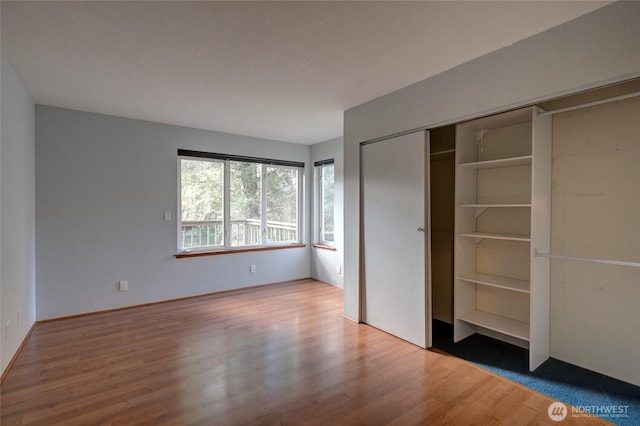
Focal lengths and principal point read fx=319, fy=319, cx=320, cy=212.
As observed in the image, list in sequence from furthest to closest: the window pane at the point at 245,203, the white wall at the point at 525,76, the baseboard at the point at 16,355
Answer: the window pane at the point at 245,203 < the baseboard at the point at 16,355 < the white wall at the point at 525,76

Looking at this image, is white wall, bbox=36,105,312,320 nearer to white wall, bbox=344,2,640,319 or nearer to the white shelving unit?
white wall, bbox=344,2,640,319

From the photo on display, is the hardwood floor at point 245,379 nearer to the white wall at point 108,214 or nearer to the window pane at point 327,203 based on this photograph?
the white wall at point 108,214

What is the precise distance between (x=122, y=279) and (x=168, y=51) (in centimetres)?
301

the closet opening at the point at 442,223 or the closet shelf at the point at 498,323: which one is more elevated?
the closet opening at the point at 442,223

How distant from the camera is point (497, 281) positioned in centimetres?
282

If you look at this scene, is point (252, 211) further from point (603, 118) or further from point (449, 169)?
point (603, 118)

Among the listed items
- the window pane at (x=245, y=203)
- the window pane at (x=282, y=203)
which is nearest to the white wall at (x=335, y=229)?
the window pane at (x=282, y=203)

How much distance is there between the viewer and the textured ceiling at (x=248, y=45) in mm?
1850

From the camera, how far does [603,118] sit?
241 cm

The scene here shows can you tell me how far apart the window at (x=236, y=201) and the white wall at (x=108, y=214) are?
201 mm

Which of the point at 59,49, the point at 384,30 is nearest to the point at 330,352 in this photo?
the point at 384,30

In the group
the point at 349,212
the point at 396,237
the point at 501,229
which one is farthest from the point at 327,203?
the point at 501,229

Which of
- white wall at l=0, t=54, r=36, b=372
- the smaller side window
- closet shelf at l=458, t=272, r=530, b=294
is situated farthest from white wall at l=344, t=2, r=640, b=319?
white wall at l=0, t=54, r=36, b=372

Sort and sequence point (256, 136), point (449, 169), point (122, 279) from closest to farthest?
point (449, 169) → point (122, 279) → point (256, 136)
